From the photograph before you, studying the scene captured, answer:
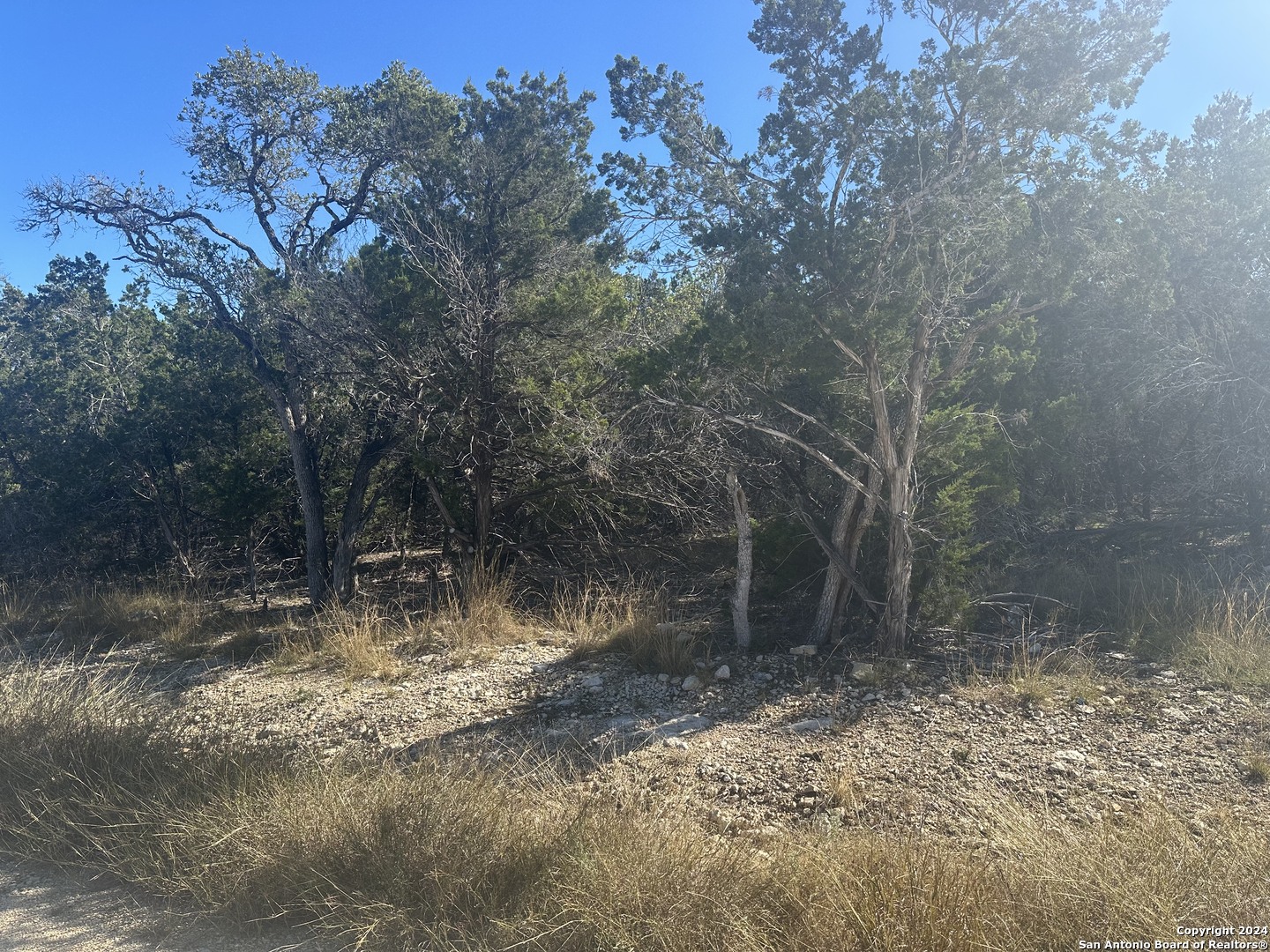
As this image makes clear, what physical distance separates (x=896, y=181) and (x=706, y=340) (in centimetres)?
219

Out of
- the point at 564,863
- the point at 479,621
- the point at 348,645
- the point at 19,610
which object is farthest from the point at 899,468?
the point at 19,610

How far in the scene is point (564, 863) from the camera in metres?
3.84

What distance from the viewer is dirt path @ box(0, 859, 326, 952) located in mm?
3758

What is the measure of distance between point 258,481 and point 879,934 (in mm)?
12069

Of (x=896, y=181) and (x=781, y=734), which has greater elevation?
(x=896, y=181)

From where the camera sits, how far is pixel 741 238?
25.0 ft

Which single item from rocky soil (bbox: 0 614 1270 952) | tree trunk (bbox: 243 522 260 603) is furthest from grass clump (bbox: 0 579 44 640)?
rocky soil (bbox: 0 614 1270 952)

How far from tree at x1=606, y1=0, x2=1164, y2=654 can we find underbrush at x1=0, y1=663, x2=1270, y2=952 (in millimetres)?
4018

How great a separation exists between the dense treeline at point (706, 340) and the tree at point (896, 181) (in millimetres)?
30

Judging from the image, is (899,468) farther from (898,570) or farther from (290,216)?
(290,216)

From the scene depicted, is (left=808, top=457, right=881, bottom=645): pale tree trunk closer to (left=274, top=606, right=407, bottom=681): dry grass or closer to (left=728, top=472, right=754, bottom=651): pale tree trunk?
(left=728, top=472, right=754, bottom=651): pale tree trunk

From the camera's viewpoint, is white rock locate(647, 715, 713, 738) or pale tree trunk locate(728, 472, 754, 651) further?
pale tree trunk locate(728, 472, 754, 651)

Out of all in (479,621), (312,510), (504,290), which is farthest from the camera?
(312,510)

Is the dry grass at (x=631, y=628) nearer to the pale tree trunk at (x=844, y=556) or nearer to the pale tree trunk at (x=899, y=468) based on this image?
the pale tree trunk at (x=844, y=556)
